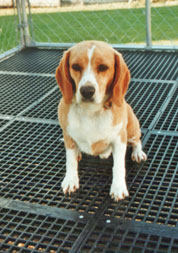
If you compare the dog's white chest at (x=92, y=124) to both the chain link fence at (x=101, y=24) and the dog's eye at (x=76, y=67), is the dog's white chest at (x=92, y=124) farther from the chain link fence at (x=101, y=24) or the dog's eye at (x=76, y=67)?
the chain link fence at (x=101, y=24)

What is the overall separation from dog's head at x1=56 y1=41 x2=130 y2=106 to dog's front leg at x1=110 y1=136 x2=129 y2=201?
9.8 inches

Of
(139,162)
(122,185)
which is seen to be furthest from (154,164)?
(122,185)

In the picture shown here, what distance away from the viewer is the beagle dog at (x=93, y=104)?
201 centimetres

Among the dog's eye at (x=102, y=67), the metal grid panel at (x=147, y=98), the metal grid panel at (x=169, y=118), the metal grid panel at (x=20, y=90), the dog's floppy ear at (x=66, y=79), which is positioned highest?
the dog's eye at (x=102, y=67)

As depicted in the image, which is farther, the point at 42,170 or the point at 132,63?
the point at 132,63

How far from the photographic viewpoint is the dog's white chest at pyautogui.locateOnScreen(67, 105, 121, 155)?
2146 mm

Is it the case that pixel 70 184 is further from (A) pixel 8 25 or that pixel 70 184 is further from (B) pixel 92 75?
(A) pixel 8 25

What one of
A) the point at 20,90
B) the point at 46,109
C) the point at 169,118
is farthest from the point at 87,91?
the point at 20,90

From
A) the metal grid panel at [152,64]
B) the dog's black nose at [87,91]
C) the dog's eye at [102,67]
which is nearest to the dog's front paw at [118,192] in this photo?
the dog's black nose at [87,91]

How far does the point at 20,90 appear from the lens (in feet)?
12.4

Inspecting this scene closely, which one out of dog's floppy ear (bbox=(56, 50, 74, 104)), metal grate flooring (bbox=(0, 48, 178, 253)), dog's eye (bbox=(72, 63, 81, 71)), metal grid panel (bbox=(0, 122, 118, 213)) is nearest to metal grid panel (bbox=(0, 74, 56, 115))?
metal grate flooring (bbox=(0, 48, 178, 253))

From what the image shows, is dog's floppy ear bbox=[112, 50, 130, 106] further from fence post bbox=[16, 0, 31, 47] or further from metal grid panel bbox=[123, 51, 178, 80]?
fence post bbox=[16, 0, 31, 47]

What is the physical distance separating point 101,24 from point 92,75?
493 cm

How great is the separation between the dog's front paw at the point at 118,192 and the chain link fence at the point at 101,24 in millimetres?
3318
